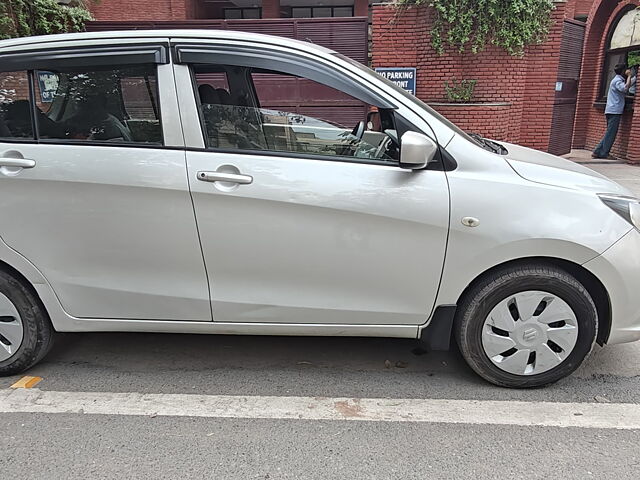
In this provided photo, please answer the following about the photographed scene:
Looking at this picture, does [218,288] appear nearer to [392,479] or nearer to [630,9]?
[392,479]

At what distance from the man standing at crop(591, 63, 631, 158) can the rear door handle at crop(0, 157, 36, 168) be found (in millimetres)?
11537

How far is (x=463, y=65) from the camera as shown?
30.6 feet

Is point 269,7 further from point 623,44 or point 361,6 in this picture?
point 623,44

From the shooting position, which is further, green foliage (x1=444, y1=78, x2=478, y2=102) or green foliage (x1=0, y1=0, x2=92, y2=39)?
green foliage (x1=444, y1=78, x2=478, y2=102)

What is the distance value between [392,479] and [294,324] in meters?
1.01

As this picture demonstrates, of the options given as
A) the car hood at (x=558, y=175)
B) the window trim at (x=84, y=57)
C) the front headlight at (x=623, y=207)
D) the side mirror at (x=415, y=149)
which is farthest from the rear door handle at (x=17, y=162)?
the front headlight at (x=623, y=207)

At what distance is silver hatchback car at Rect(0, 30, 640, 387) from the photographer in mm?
2787

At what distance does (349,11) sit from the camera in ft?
66.4

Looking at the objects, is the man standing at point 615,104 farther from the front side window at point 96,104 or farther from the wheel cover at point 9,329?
the wheel cover at point 9,329

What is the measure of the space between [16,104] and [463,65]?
7.98 metres

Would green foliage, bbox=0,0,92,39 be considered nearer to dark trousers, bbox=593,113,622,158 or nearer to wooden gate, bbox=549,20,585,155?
wooden gate, bbox=549,20,585,155

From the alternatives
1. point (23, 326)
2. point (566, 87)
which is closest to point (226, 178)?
point (23, 326)

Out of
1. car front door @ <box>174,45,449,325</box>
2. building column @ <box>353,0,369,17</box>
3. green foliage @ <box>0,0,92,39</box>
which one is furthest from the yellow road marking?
building column @ <box>353,0,369,17</box>

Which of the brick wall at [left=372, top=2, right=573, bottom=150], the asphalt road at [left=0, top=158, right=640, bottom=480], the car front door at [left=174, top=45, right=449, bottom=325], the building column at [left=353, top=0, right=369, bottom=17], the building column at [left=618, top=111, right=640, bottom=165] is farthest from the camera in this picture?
the building column at [left=353, top=0, right=369, bottom=17]
